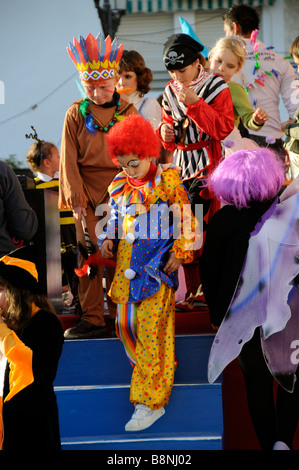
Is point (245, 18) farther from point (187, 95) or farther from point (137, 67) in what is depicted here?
point (187, 95)

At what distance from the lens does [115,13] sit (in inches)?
348

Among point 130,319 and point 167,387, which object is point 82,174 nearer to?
point 130,319

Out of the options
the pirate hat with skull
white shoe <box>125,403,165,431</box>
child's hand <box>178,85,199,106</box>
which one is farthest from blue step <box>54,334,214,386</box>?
the pirate hat with skull

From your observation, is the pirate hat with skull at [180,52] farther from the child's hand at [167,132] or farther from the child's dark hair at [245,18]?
the child's dark hair at [245,18]

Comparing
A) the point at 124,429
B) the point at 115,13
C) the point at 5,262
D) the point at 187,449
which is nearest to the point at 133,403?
the point at 124,429

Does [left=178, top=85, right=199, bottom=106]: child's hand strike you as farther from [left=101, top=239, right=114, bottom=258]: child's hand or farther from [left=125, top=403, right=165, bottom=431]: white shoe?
[left=125, top=403, right=165, bottom=431]: white shoe

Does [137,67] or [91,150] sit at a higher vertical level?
[137,67]

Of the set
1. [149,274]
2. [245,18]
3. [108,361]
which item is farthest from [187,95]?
[245,18]

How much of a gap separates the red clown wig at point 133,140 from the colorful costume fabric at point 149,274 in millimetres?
136

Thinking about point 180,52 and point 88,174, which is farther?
point 88,174

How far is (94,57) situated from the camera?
4.06 metres

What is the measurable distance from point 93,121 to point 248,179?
4.23ft

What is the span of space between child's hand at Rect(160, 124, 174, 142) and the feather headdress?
0.42 meters

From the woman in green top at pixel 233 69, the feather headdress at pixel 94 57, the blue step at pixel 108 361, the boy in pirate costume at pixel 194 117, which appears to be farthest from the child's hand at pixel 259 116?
the blue step at pixel 108 361
